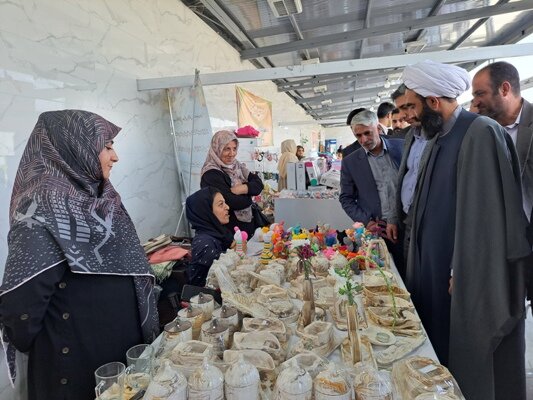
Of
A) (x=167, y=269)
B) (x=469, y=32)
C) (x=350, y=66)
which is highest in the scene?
(x=469, y=32)

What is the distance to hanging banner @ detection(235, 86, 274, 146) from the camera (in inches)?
247

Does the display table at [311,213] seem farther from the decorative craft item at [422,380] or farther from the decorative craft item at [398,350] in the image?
the decorative craft item at [422,380]

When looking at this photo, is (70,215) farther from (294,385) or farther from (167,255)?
(167,255)

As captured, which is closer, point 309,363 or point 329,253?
point 309,363

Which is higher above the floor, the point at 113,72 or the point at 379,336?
the point at 113,72

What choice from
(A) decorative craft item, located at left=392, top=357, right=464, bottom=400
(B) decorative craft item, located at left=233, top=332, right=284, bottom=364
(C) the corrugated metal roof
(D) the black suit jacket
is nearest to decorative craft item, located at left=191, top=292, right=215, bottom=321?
(B) decorative craft item, located at left=233, top=332, right=284, bottom=364

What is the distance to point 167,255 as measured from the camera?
268cm

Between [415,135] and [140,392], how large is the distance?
1991mm

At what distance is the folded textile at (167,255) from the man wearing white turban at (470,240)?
5.77 feet

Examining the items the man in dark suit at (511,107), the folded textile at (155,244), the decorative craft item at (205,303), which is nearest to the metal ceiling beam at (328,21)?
the man in dark suit at (511,107)

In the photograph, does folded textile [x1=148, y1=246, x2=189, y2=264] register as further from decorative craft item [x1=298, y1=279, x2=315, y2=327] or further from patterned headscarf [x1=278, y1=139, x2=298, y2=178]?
patterned headscarf [x1=278, y1=139, x2=298, y2=178]

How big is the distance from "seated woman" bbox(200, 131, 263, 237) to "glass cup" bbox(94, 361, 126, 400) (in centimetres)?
175

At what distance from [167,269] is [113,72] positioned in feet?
6.08

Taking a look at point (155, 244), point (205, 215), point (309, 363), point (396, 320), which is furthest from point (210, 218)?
point (309, 363)
